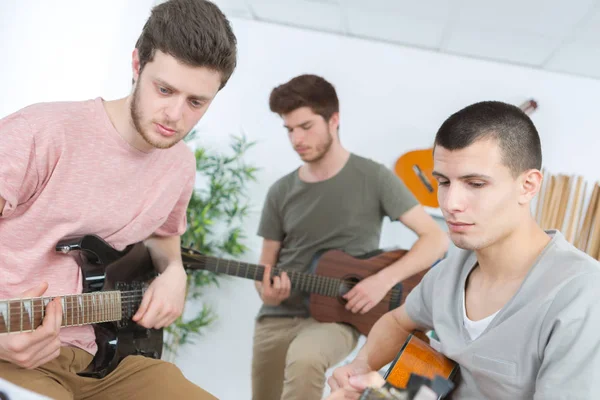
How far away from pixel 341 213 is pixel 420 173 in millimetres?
1619

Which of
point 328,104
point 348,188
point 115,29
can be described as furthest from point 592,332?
point 115,29

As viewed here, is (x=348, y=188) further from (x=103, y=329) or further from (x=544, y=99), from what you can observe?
(x=544, y=99)

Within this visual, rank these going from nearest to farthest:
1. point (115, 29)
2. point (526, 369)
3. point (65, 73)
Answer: point (526, 369), point (65, 73), point (115, 29)

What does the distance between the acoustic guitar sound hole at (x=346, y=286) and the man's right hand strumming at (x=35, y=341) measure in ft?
4.90

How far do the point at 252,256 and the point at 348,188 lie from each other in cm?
166

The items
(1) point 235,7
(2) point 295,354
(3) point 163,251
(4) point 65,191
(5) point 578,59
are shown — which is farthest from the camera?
(1) point 235,7

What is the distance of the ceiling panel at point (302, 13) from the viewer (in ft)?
13.4

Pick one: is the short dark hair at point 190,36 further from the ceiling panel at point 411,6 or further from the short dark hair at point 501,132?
the ceiling panel at point 411,6

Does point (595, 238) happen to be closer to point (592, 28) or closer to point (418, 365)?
point (592, 28)

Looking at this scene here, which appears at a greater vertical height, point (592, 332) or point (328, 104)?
point (328, 104)

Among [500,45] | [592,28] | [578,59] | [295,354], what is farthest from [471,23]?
[295,354]

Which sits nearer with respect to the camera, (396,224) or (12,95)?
(12,95)

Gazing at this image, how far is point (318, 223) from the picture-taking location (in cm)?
277

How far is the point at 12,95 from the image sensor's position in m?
2.19
